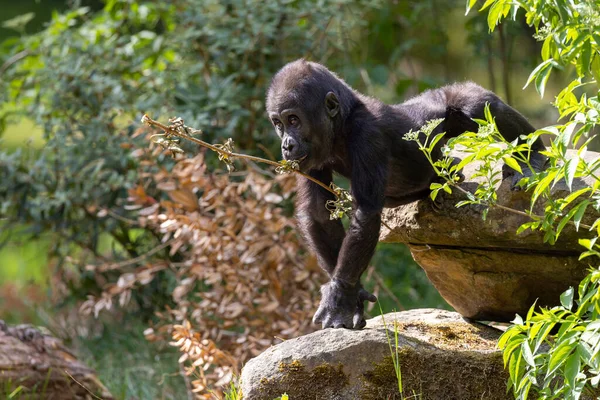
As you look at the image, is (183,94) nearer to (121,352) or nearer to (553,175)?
(121,352)

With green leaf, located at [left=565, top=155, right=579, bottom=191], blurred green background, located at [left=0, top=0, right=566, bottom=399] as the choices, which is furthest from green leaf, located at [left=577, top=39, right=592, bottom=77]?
blurred green background, located at [left=0, top=0, right=566, bottom=399]

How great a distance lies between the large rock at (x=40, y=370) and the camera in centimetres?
538

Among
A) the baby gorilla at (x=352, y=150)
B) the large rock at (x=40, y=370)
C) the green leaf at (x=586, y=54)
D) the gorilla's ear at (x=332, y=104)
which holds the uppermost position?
the green leaf at (x=586, y=54)

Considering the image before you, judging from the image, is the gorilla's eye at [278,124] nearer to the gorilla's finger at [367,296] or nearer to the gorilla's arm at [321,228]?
the gorilla's arm at [321,228]

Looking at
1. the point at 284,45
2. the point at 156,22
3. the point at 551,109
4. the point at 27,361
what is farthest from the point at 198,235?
the point at 551,109

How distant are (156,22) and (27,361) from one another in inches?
172

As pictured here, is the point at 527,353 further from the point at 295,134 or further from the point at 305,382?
the point at 295,134

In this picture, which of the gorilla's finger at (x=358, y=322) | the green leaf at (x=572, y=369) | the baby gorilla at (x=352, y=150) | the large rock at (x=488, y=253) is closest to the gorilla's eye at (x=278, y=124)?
the baby gorilla at (x=352, y=150)

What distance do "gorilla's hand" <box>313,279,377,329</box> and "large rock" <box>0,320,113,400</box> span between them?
1890 millimetres

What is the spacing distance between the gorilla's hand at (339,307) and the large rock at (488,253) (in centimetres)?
76

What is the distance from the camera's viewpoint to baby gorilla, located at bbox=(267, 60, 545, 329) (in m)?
4.40

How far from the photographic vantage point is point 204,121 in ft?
22.8

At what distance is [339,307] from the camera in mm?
4348

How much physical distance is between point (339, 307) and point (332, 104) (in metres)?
1.24
